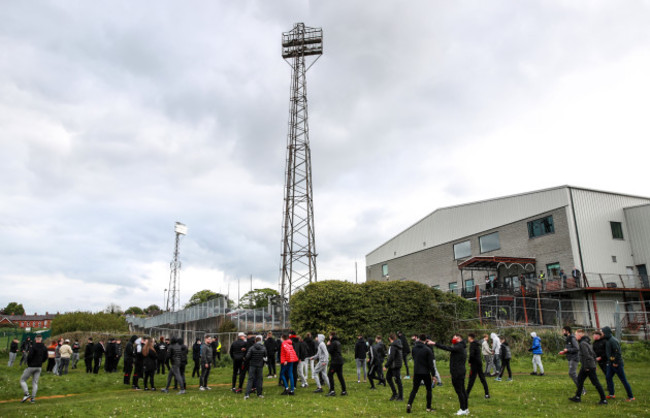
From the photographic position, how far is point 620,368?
11820mm

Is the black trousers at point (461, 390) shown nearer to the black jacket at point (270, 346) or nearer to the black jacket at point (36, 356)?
the black jacket at point (270, 346)

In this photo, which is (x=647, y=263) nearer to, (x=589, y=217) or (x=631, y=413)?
(x=589, y=217)

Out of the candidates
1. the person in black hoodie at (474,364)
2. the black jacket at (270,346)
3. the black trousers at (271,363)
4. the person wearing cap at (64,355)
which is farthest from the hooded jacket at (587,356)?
the person wearing cap at (64,355)

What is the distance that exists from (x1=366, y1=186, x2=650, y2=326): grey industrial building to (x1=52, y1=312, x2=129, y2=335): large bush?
30.6 meters

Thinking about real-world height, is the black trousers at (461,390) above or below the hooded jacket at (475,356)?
below

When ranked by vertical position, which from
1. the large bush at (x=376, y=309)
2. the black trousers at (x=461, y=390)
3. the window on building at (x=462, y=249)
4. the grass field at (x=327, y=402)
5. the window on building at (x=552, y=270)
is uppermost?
the window on building at (x=462, y=249)

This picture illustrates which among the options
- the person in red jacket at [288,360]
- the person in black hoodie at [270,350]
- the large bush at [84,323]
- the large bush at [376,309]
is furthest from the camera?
the large bush at [84,323]

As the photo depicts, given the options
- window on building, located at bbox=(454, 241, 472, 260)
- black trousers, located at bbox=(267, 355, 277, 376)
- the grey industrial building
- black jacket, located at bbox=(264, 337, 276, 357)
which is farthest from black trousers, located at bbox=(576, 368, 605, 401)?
window on building, located at bbox=(454, 241, 472, 260)

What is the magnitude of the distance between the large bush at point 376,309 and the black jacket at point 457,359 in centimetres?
1673

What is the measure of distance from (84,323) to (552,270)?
38.4 metres

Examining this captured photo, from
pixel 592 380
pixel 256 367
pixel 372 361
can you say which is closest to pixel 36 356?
pixel 256 367

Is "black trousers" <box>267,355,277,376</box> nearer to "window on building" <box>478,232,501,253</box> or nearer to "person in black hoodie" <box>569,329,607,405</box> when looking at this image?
"person in black hoodie" <box>569,329,607,405</box>

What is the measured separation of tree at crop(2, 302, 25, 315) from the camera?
A: 151 m

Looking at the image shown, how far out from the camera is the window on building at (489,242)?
131ft
